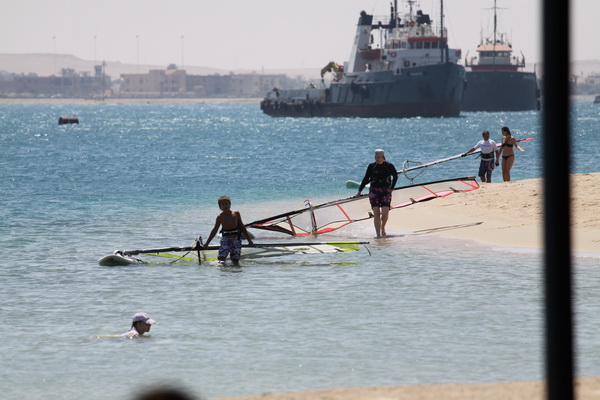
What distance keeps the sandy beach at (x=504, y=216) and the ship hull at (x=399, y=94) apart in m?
95.3

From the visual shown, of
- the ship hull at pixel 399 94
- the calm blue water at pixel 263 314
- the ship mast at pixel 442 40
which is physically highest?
the ship mast at pixel 442 40

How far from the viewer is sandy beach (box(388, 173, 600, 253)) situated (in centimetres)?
1823

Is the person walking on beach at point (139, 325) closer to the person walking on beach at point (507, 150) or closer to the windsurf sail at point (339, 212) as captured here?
the windsurf sail at point (339, 212)

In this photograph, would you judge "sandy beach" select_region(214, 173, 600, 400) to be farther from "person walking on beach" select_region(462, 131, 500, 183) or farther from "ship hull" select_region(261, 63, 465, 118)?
"ship hull" select_region(261, 63, 465, 118)

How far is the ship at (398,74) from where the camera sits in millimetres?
118750

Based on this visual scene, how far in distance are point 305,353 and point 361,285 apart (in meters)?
4.19

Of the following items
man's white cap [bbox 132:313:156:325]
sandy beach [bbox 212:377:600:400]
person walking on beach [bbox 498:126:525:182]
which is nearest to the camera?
sandy beach [bbox 212:377:600:400]

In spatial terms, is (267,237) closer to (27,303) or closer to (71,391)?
(27,303)

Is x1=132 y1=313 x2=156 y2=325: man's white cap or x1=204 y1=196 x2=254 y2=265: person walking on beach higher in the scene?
x1=204 y1=196 x2=254 y2=265: person walking on beach

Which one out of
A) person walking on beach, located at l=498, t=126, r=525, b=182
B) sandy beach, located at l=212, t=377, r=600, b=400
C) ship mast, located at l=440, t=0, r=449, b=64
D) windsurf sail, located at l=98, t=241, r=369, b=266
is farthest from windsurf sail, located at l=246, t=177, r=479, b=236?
ship mast, located at l=440, t=0, r=449, b=64

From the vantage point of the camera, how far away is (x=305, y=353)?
405 inches

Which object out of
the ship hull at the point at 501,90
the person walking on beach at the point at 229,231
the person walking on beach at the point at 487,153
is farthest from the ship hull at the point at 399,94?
the person walking on beach at the point at 229,231

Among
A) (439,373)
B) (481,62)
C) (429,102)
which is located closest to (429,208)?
(439,373)

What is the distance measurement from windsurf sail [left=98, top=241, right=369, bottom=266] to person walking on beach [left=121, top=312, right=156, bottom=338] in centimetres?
507
